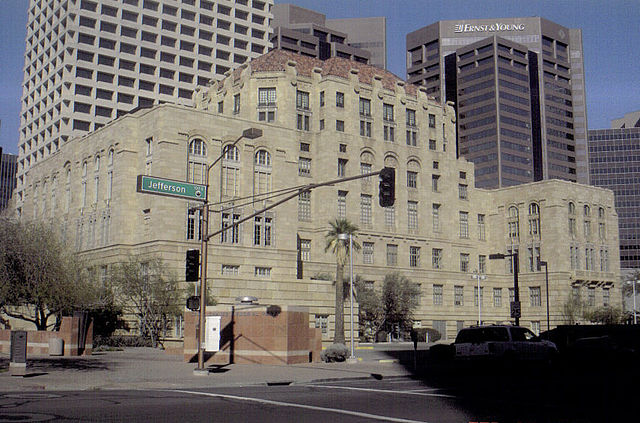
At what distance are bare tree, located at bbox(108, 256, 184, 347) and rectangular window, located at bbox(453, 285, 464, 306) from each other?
42165mm

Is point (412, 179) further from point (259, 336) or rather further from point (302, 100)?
point (259, 336)

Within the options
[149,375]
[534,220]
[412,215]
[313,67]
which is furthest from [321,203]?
[149,375]

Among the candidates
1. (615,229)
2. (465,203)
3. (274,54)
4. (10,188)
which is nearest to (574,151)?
(615,229)

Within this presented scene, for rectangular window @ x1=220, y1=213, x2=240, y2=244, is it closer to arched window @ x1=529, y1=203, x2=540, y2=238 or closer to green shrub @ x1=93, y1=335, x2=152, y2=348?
green shrub @ x1=93, y1=335, x2=152, y2=348

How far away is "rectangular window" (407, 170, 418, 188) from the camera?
3526 inches

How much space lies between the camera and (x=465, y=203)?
95.6m

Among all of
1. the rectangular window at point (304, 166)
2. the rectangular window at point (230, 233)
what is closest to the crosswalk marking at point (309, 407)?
the rectangular window at point (230, 233)

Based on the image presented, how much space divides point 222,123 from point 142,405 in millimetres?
54101

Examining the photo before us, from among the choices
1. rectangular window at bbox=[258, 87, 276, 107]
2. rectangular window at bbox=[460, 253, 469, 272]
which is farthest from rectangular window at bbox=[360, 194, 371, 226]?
rectangular window at bbox=[460, 253, 469, 272]

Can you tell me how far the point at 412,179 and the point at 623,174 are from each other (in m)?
114

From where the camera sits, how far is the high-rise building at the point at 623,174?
180 m

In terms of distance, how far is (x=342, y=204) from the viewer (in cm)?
8312

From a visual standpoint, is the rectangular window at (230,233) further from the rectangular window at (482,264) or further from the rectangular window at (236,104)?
the rectangular window at (482,264)

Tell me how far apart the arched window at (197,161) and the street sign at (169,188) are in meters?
39.2
